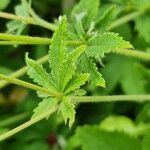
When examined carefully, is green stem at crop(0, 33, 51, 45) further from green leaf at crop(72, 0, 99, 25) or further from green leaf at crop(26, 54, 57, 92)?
green leaf at crop(72, 0, 99, 25)

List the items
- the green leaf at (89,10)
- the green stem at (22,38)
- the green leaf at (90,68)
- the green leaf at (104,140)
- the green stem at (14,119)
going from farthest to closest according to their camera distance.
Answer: the green stem at (14,119) < the green leaf at (104,140) < the green leaf at (89,10) < the green leaf at (90,68) < the green stem at (22,38)

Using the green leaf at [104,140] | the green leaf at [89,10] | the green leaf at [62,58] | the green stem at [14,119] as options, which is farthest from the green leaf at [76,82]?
the green stem at [14,119]

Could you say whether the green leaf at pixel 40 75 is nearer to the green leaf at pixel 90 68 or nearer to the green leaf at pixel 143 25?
the green leaf at pixel 90 68

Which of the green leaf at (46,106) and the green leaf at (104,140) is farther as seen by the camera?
the green leaf at (104,140)

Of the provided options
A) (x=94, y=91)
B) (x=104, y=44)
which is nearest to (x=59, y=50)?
(x=104, y=44)

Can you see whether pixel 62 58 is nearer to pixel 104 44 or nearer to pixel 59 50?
pixel 59 50

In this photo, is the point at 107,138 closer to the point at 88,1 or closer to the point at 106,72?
the point at 106,72
